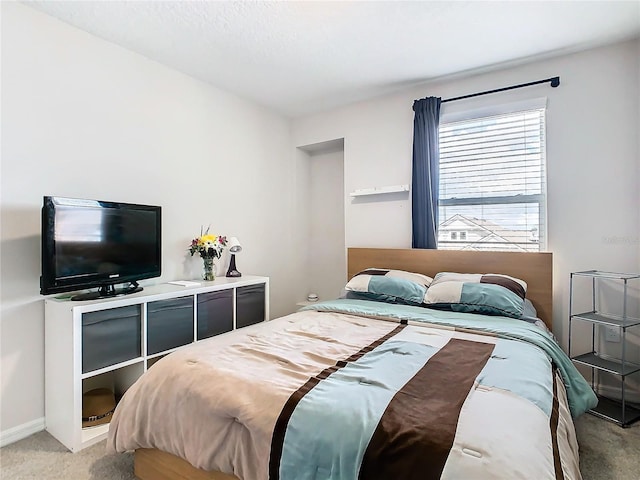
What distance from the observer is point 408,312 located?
2.41 metres

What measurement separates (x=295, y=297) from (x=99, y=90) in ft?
9.28

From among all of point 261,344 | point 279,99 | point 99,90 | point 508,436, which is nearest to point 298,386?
point 261,344

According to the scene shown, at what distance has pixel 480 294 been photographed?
240cm

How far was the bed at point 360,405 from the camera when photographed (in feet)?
3.20

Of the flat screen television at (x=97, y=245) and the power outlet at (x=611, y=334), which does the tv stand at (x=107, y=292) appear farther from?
the power outlet at (x=611, y=334)

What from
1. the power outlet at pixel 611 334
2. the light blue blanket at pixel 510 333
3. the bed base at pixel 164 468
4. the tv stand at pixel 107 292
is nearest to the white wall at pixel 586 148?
the power outlet at pixel 611 334

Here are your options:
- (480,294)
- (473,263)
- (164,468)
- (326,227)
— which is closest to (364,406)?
(164,468)

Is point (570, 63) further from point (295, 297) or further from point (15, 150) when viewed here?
point (15, 150)

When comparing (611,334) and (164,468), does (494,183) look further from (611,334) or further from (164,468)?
(164,468)

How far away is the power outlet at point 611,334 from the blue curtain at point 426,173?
140 centimetres

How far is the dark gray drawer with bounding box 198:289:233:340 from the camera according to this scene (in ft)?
8.65

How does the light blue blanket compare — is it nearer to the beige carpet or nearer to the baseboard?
the beige carpet

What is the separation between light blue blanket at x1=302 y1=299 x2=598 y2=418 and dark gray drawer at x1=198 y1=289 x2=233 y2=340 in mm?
721

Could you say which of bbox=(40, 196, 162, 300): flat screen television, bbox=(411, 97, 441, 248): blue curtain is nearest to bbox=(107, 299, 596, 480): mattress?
bbox=(40, 196, 162, 300): flat screen television
